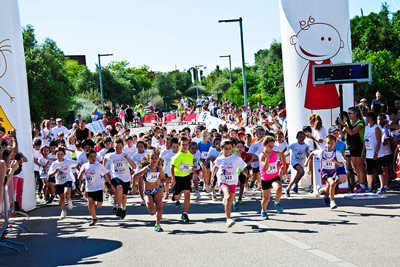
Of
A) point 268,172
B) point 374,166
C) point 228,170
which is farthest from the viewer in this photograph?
point 374,166

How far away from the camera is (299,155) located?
14.8 m

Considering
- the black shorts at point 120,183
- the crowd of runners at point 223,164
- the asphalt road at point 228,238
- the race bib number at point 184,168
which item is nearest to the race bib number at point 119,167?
the crowd of runners at point 223,164

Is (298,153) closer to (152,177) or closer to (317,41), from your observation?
(317,41)

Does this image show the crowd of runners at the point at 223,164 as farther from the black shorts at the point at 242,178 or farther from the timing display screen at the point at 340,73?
the timing display screen at the point at 340,73

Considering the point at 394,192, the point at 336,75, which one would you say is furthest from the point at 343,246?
the point at 336,75

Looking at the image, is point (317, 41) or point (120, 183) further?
point (317, 41)

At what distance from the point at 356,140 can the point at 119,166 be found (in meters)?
5.81

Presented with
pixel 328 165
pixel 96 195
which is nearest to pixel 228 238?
pixel 328 165

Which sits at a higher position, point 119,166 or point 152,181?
point 119,166

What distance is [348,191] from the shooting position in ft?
Result: 47.4

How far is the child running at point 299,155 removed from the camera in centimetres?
1466

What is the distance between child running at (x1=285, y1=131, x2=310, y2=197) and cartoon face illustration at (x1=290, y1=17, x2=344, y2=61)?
7.78 ft

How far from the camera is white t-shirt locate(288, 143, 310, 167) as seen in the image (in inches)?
580

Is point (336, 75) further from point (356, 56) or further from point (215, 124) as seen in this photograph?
point (356, 56)
